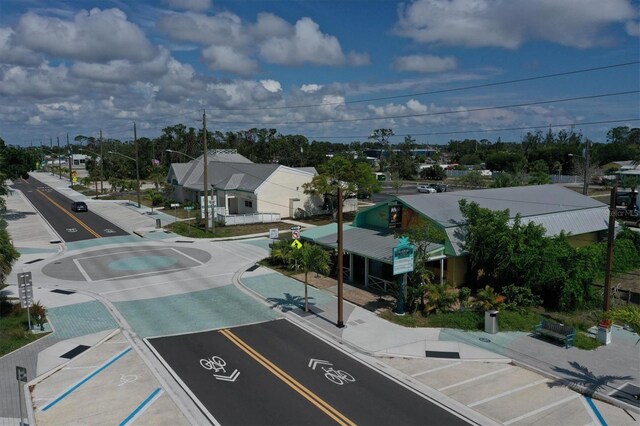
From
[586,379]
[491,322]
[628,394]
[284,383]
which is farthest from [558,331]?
[284,383]

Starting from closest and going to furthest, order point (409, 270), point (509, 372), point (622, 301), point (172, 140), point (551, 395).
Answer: point (551, 395) < point (509, 372) < point (409, 270) < point (622, 301) < point (172, 140)

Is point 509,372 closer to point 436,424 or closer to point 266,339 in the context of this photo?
point 436,424

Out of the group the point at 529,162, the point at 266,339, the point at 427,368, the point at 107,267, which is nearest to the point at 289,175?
the point at 107,267

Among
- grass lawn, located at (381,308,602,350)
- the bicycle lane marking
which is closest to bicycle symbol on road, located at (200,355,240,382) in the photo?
the bicycle lane marking

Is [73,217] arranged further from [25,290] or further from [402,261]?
[402,261]

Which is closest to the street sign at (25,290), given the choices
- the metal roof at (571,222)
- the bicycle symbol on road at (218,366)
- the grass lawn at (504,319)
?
the bicycle symbol on road at (218,366)

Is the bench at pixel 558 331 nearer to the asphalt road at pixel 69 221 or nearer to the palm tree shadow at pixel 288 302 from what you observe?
the palm tree shadow at pixel 288 302
